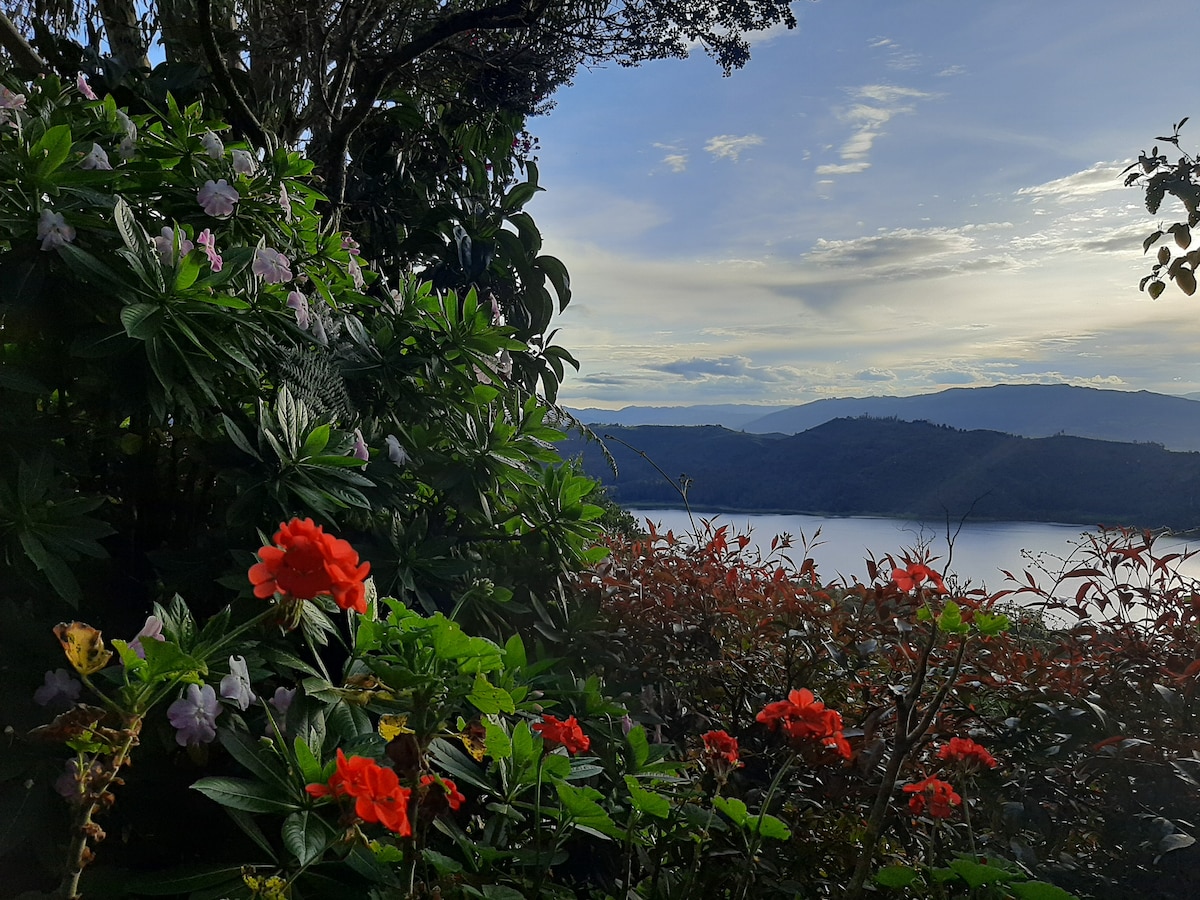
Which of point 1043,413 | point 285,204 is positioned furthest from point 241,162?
point 1043,413

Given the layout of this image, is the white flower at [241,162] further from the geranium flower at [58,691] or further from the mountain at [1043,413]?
the mountain at [1043,413]

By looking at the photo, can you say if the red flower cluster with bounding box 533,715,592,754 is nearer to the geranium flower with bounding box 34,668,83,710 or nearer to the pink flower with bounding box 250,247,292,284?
the geranium flower with bounding box 34,668,83,710

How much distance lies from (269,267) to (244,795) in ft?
3.58

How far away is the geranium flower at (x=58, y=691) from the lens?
1.14 m

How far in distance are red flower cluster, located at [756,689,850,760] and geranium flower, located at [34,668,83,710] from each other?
1.07m

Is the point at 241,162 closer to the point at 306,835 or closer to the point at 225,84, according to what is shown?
the point at 306,835

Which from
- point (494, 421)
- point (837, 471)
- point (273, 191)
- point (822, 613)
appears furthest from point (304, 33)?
point (837, 471)

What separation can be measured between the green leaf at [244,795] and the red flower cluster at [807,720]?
0.73m

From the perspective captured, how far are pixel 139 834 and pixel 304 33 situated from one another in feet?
12.8

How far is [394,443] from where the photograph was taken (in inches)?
65.7

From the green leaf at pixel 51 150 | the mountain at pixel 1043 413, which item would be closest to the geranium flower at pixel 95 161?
the green leaf at pixel 51 150

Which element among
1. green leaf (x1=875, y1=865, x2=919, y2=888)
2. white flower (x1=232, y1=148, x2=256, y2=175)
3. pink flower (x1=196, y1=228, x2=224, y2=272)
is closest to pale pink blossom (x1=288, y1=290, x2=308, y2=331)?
pink flower (x1=196, y1=228, x2=224, y2=272)

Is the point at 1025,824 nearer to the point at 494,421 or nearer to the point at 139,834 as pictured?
the point at 494,421

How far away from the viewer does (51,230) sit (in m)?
1.27
